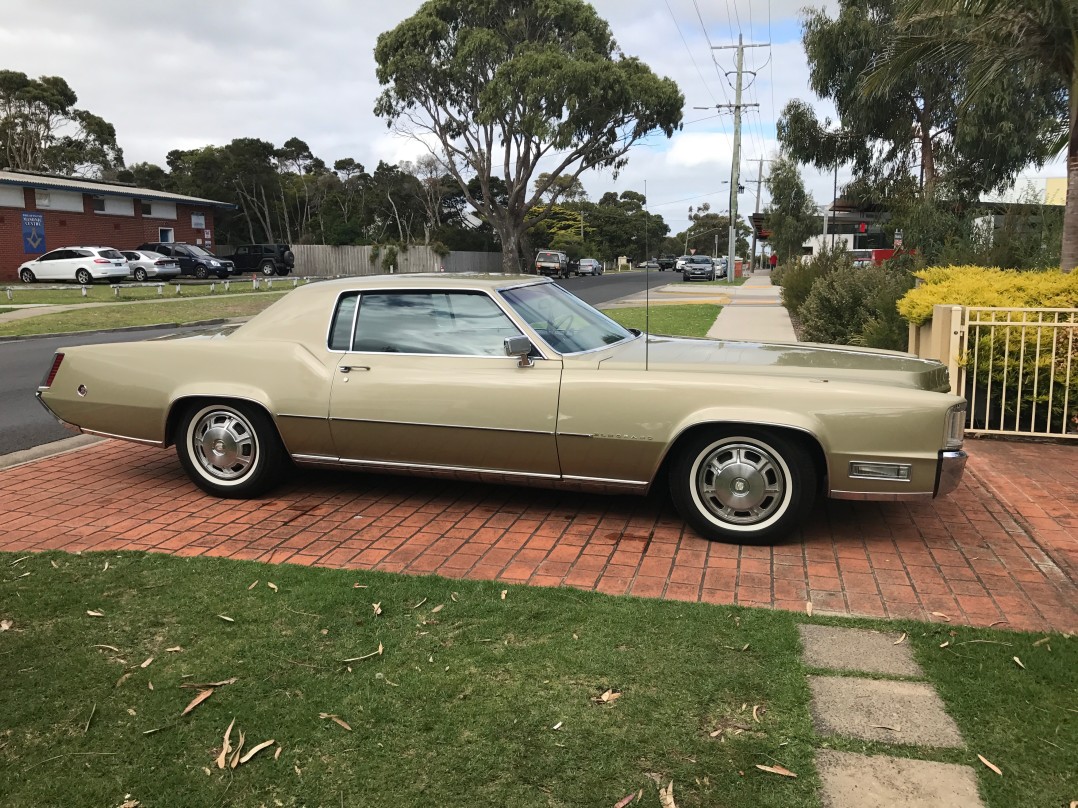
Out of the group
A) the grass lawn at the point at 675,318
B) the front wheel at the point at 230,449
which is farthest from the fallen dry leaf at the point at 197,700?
the grass lawn at the point at 675,318

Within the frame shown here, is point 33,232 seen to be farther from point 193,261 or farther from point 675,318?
point 675,318

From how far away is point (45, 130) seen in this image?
178 feet

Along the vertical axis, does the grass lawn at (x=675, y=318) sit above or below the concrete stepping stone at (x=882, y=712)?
above

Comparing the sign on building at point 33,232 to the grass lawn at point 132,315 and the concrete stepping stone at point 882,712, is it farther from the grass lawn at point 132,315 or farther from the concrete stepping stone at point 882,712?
the concrete stepping stone at point 882,712

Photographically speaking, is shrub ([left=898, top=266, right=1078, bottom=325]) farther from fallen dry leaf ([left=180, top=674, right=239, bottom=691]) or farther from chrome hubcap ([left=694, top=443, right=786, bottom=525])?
fallen dry leaf ([left=180, top=674, right=239, bottom=691])

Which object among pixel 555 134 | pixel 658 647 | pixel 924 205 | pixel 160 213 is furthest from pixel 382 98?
pixel 658 647

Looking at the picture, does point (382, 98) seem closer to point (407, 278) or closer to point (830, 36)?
point (830, 36)

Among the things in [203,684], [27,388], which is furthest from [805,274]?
[203,684]

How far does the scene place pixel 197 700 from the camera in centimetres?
306

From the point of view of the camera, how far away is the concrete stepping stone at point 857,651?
3287 millimetres

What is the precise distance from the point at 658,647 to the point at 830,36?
30558mm

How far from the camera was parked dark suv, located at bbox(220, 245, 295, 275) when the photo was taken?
43.8 m

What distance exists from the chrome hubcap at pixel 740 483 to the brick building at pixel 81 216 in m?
39.0

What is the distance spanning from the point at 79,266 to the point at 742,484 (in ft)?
111
